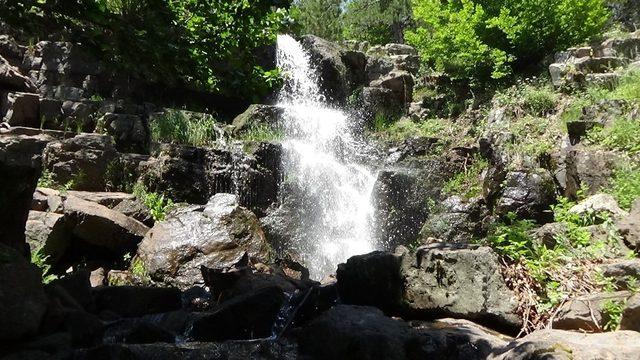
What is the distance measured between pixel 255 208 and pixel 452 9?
1029cm

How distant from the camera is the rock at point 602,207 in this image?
645 cm

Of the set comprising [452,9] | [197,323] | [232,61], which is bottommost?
[197,323]

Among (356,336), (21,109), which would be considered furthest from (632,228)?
(21,109)

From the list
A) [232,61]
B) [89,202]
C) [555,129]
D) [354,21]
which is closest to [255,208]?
[89,202]

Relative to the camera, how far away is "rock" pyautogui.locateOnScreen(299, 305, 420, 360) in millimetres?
4422

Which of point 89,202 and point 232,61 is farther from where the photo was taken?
point 89,202

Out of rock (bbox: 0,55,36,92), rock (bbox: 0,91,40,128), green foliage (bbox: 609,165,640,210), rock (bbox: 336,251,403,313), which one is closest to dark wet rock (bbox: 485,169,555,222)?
green foliage (bbox: 609,165,640,210)

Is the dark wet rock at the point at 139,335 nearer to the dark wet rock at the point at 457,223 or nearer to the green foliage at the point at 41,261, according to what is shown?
the green foliage at the point at 41,261

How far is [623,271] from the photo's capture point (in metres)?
4.97

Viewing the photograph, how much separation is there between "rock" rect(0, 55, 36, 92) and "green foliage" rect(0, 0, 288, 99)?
7687 mm

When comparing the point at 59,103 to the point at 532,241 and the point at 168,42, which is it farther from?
the point at 532,241

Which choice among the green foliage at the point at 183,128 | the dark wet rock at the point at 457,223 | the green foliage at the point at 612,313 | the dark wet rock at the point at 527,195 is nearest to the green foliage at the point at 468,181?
the dark wet rock at the point at 457,223

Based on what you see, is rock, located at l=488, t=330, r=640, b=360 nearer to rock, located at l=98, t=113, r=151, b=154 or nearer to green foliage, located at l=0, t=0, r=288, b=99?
green foliage, located at l=0, t=0, r=288, b=99

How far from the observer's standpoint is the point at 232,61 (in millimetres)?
5445
